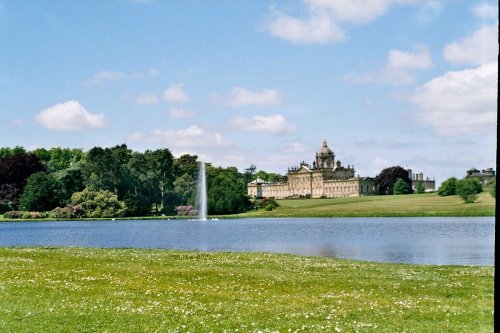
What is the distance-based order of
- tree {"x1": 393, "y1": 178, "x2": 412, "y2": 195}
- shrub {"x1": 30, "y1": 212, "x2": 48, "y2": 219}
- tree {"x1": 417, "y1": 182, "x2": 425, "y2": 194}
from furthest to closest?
tree {"x1": 417, "y1": 182, "x2": 425, "y2": 194} < tree {"x1": 393, "y1": 178, "x2": 412, "y2": 195} < shrub {"x1": 30, "y1": 212, "x2": 48, "y2": 219}

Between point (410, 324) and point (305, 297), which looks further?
point (305, 297)

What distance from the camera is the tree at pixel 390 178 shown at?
7045 inches

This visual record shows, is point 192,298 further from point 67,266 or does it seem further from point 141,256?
point 141,256

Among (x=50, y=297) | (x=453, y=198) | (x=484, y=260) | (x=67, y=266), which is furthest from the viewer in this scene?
(x=453, y=198)

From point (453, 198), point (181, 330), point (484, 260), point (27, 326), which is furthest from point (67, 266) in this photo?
point (453, 198)

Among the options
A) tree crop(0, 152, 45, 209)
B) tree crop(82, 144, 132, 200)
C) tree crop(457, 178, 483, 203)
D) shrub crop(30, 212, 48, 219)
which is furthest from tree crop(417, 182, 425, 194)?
shrub crop(30, 212, 48, 219)

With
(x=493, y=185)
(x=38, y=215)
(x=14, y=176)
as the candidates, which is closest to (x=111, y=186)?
(x=38, y=215)

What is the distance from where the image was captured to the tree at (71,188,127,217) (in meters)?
99.3

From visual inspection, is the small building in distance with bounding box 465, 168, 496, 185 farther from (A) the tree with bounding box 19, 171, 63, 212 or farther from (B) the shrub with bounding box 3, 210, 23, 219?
(B) the shrub with bounding box 3, 210, 23, 219

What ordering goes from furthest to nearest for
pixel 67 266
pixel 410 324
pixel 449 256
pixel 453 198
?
1. pixel 453 198
2. pixel 449 256
3. pixel 67 266
4. pixel 410 324

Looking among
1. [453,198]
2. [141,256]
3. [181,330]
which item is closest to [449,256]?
[141,256]

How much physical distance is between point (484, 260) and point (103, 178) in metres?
83.5

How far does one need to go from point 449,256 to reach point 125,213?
256ft

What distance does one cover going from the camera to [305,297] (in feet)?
Answer: 49.3
